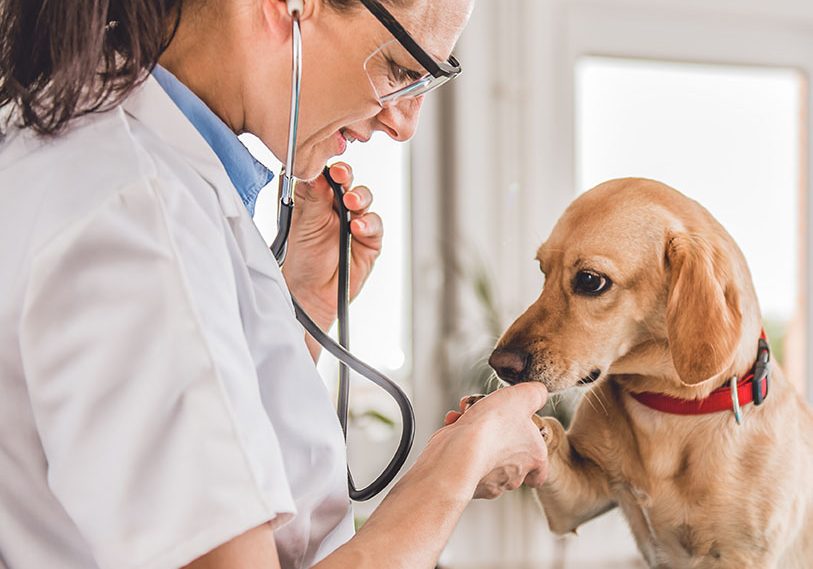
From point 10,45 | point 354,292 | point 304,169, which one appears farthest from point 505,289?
point 10,45

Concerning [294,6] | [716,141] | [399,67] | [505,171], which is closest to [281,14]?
[294,6]

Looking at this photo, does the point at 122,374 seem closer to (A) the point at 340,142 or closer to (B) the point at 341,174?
(A) the point at 340,142

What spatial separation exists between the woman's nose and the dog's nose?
0.29 m

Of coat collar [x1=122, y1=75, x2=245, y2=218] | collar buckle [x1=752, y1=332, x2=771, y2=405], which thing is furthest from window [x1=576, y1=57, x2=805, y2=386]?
coat collar [x1=122, y1=75, x2=245, y2=218]

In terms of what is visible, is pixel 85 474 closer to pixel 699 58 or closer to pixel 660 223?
pixel 660 223

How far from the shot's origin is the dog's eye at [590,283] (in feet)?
3.72

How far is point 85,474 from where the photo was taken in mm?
568

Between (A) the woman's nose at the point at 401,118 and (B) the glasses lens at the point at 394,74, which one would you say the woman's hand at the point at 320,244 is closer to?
(A) the woman's nose at the point at 401,118

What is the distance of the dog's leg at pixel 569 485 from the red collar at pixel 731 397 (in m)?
0.10

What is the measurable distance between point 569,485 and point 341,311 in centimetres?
33

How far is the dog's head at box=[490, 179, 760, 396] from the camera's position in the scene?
3.36 feet

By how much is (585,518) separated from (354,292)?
427 millimetres

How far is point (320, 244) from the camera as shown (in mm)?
1207

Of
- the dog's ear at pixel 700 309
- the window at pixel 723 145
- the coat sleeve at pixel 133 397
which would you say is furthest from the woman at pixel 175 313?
the window at pixel 723 145
